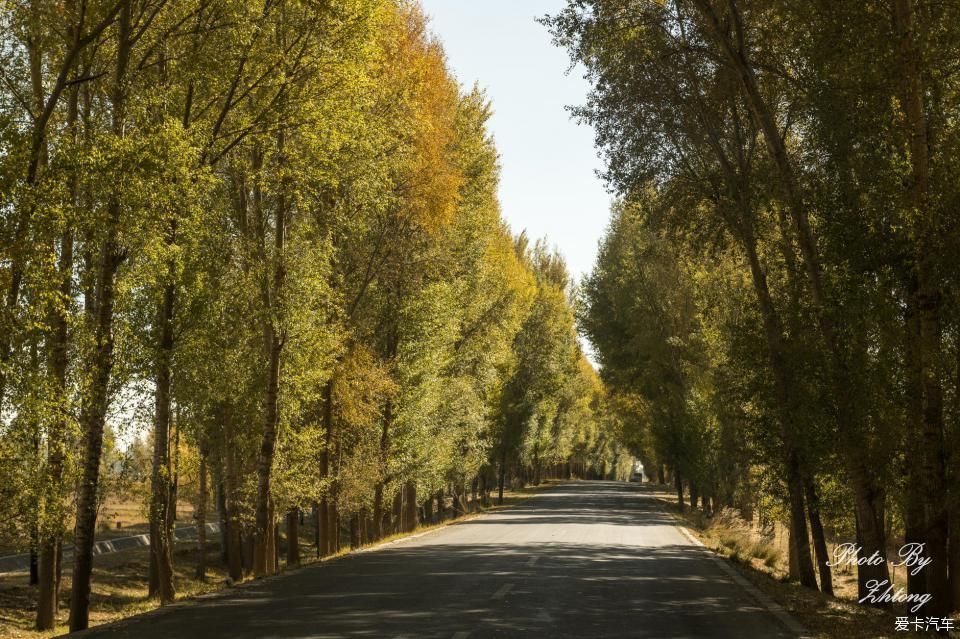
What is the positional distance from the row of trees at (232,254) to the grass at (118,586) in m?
1.11

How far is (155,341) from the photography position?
19797 mm

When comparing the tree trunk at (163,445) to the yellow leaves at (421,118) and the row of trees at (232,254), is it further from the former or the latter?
the yellow leaves at (421,118)

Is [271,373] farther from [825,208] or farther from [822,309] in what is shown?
[825,208]

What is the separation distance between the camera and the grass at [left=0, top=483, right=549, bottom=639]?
21281 mm

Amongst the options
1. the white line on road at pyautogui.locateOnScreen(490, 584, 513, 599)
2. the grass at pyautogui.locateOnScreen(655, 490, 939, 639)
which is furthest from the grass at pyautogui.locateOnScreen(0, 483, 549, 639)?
the grass at pyautogui.locateOnScreen(655, 490, 939, 639)

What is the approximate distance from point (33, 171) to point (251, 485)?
1346 cm

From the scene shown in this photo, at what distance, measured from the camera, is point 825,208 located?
15570 millimetres

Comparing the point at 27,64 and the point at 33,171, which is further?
the point at 27,64

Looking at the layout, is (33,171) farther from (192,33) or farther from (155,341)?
(155,341)

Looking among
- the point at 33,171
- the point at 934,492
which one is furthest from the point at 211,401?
the point at 934,492

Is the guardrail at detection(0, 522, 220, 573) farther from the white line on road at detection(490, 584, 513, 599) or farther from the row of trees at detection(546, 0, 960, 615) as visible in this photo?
the row of trees at detection(546, 0, 960, 615)

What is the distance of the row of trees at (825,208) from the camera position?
1374 centimetres

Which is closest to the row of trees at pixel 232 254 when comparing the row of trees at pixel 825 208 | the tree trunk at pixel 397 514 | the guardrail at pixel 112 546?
the tree trunk at pixel 397 514

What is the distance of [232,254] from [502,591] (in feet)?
36.1
